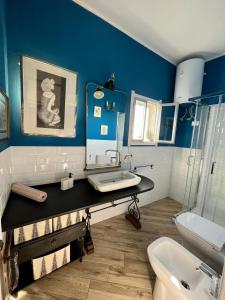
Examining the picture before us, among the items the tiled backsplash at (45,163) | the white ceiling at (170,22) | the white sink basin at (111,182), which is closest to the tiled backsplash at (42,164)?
the tiled backsplash at (45,163)

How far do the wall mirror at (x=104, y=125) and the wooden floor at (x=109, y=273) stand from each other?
0.95 metres

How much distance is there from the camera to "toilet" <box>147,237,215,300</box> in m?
0.88

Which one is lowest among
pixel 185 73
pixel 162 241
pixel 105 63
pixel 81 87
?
pixel 162 241

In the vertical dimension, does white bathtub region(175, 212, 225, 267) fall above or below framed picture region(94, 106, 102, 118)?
below

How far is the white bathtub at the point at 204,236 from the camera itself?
1232 millimetres

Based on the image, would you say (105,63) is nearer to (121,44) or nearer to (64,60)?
(121,44)

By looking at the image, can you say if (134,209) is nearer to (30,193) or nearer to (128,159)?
(128,159)

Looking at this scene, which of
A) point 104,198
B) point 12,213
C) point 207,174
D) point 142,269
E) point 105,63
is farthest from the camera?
point 207,174

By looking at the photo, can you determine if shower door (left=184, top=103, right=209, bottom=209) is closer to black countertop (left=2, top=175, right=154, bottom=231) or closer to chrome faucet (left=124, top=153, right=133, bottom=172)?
chrome faucet (left=124, top=153, right=133, bottom=172)

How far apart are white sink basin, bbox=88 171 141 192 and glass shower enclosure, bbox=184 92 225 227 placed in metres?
1.37

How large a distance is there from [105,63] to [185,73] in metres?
1.46

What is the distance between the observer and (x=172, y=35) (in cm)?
194

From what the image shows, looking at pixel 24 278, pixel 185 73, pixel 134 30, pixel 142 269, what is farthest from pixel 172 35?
pixel 24 278

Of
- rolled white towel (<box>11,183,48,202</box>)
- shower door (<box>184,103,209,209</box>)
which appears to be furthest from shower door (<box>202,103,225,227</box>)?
rolled white towel (<box>11,183,48,202</box>)
